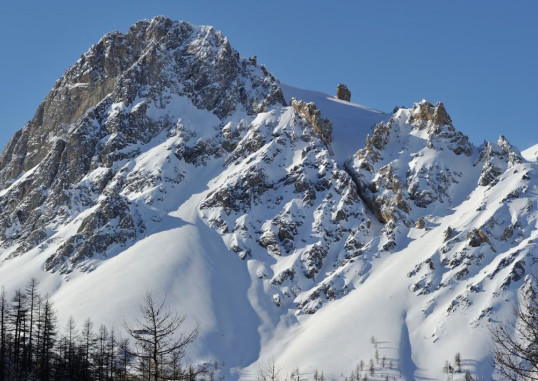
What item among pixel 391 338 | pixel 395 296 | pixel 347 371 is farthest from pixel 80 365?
pixel 395 296

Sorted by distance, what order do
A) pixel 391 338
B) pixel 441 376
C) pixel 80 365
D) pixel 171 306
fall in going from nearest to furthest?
pixel 80 365 < pixel 441 376 < pixel 391 338 < pixel 171 306

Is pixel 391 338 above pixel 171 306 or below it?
below

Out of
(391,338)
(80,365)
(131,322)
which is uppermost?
(131,322)

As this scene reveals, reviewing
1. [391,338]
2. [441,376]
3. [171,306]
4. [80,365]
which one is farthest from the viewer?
[171,306]

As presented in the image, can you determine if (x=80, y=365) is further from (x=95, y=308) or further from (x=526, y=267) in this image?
(x=526, y=267)

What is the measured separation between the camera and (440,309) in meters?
192

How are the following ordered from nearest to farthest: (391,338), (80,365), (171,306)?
(80,365), (391,338), (171,306)

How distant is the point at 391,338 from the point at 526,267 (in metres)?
38.6

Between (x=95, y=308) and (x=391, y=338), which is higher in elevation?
(x=95, y=308)

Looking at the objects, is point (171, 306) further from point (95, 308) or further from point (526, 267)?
point (526, 267)

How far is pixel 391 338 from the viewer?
183 meters

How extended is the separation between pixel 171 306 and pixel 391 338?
5344 centimetres

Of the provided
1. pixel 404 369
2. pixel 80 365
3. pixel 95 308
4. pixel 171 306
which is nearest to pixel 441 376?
pixel 404 369

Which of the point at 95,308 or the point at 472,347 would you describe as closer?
the point at 472,347
